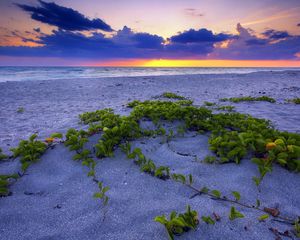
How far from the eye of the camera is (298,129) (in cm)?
480

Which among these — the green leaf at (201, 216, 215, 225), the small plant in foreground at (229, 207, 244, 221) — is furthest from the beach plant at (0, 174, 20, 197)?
the small plant in foreground at (229, 207, 244, 221)

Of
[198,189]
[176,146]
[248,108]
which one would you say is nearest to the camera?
[198,189]

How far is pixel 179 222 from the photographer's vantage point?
6.29 ft

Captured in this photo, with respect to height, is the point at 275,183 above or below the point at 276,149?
below

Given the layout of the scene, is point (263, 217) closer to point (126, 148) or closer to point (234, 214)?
point (234, 214)

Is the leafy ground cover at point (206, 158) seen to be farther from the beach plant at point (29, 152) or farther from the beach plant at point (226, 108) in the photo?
the beach plant at point (226, 108)

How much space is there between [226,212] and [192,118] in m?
2.57

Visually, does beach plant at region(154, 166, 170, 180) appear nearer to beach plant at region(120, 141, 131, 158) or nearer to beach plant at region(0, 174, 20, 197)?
beach plant at region(120, 141, 131, 158)

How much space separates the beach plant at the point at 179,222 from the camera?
1930 millimetres

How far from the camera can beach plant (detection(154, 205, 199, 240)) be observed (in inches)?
76.0

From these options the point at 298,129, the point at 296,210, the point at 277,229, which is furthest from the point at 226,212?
the point at 298,129

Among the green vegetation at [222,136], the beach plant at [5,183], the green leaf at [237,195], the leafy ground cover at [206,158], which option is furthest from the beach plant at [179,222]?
the beach plant at [5,183]

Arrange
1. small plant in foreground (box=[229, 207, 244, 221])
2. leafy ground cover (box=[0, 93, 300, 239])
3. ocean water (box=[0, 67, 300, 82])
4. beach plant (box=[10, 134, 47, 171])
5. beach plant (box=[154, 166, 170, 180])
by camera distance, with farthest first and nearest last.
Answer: ocean water (box=[0, 67, 300, 82]), beach plant (box=[10, 134, 47, 171]), beach plant (box=[154, 166, 170, 180]), leafy ground cover (box=[0, 93, 300, 239]), small plant in foreground (box=[229, 207, 244, 221])

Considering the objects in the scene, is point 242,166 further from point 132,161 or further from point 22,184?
point 22,184
